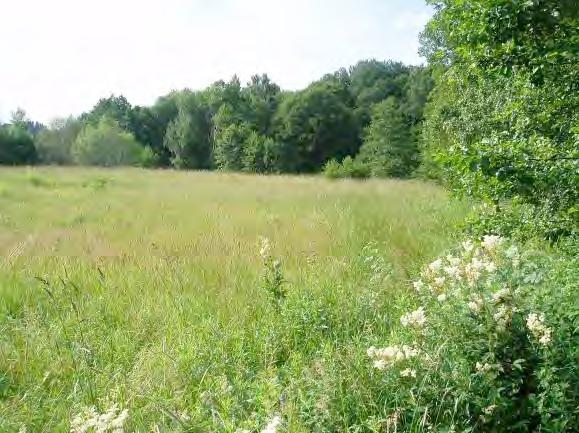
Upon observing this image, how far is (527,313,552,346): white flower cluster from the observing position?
6.68ft

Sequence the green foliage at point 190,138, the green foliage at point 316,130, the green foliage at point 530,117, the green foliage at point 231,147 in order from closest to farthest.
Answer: the green foliage at point 530,117 < the green foliage at point 231,147 < the green foliage at point 316,130 < the green foliage at point 190,138

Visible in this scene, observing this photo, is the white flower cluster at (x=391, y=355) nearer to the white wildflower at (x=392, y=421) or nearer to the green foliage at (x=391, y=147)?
the white wildflower at (x=392, y=421)

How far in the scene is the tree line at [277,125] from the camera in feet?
115

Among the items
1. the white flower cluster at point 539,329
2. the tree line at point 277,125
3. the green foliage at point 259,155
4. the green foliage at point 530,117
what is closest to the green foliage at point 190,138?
the tree line at point 277,125

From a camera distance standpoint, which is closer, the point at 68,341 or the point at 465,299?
the point at 465,299

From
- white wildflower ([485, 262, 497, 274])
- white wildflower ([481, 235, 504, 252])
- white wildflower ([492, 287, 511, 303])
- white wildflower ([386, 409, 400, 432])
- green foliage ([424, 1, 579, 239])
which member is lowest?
white wildflower ([386, 409, 400, 432])

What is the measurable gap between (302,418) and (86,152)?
2319 centimetres

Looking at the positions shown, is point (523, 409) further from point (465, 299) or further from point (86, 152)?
point (86, 152)

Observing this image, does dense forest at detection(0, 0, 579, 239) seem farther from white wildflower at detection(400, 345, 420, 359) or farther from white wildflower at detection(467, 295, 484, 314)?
white wildflower at detection(400, 345, 420, 359)

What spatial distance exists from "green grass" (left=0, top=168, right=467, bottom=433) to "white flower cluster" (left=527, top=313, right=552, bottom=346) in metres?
0.82

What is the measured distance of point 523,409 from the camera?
6.89 feet

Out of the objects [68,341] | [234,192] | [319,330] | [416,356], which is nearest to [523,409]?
[416,356]

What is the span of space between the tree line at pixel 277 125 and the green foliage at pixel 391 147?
8cm

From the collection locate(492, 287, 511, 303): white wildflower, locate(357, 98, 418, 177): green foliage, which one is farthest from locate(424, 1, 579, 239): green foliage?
locate(357, 98, 418, 177): green foliage
